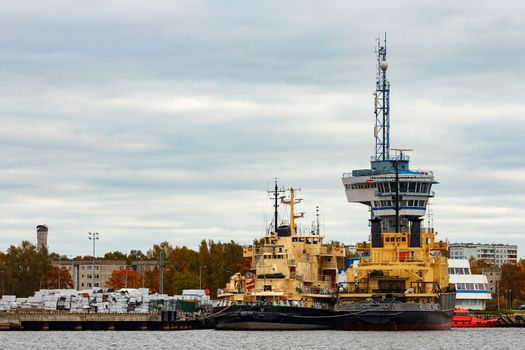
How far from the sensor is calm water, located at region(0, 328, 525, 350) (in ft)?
311

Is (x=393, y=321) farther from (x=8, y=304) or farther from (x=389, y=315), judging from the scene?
(x=8, y=304)

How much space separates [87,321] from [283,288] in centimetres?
2194

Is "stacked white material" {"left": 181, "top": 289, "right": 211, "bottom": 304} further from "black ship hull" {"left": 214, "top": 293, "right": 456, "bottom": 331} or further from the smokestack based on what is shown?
"black ship hull" {"left": 214, "top": 293, "right": 456, "bottom": 331}

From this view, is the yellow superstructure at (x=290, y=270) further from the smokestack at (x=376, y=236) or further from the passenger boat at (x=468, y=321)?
the passenger boat at (x=468, y=321)

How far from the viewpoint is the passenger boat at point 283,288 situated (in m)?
116

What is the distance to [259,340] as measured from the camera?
102m

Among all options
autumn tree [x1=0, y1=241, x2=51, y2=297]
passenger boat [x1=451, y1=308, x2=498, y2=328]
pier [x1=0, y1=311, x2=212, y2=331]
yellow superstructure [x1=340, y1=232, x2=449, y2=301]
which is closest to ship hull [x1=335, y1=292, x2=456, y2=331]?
yellow superstructure [x1=340, y1=232, x2=449, y2=301]

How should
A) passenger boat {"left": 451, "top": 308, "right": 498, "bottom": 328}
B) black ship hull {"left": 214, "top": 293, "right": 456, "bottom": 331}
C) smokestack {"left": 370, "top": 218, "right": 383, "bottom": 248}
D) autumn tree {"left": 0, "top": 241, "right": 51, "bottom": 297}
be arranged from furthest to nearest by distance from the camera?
1. autumn tree {"left": 0, "top": 241, "right": 51, "bottom": 297}
2. passenger boat {"left": 451, "top": 308, "right": 498, "bottom": 328}
3. smokestack {"left": 370, "top": 218, "right": 383, "bottom": 248}
4. black ship hull {"left": 214, "top": 293, "right": 456, "bottom": 331}

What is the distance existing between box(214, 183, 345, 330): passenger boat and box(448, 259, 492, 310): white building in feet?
121

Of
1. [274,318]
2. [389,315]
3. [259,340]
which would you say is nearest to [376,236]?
[389,315]

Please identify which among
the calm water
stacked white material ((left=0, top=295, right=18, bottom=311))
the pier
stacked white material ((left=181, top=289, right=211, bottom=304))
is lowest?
the calm water

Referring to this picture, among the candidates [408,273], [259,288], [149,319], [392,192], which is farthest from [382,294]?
[392,192]

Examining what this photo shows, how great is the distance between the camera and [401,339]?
10219 centimetres

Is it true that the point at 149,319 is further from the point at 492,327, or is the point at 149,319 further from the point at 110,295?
the point at 492,327
